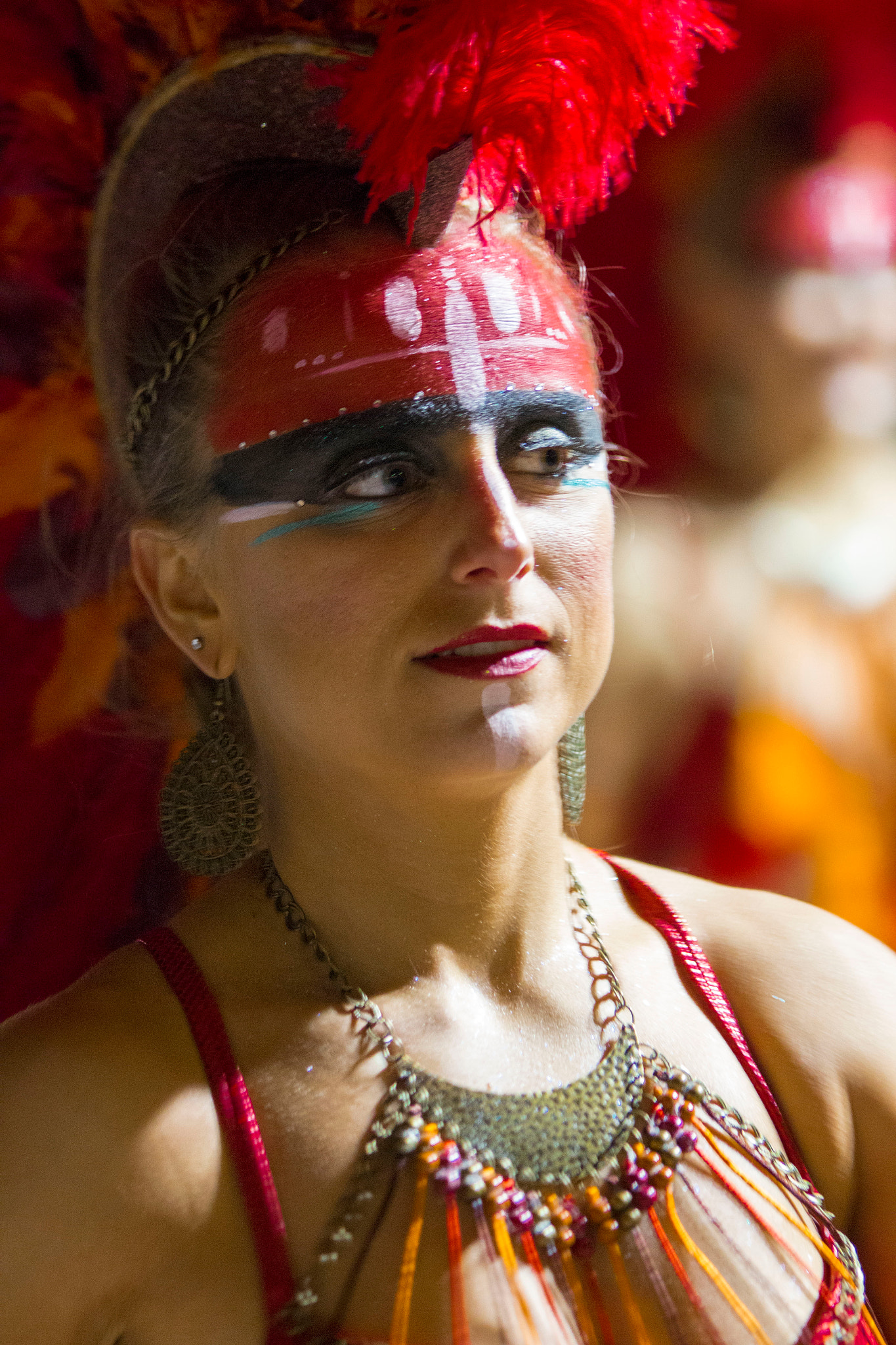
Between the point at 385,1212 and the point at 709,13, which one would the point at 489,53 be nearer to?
the point at 709,13

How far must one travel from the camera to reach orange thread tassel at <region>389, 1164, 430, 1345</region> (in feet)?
3.72

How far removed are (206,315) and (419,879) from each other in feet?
2.20

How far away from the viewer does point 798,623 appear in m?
2.85

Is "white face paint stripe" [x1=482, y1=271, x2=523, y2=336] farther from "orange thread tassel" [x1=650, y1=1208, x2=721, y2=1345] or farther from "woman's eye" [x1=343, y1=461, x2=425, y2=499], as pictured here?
"orange thread tassel" [x1=650, y1=1208, x2=721, y2=1345]

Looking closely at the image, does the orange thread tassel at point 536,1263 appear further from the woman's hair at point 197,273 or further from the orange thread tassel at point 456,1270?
the woman's hair at point 197,273

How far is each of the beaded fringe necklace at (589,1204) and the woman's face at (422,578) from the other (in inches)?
12.6

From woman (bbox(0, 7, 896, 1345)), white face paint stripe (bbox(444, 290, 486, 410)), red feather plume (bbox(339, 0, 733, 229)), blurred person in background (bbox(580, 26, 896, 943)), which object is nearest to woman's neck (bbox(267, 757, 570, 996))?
woman (bbox(0, 7, 896, 1345))

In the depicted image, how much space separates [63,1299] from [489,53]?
4.12 feet

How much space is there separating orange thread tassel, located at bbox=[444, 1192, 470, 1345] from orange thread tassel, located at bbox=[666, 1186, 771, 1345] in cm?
22

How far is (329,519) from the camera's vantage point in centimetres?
126

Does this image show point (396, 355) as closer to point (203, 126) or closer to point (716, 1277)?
point (203, 126)

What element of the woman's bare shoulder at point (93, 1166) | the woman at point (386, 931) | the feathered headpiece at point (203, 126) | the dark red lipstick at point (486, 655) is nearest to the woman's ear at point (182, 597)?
the woman at point (386, 931)

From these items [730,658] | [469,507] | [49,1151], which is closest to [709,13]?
[469,507]

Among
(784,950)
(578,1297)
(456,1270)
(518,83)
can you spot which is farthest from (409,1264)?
(518,83)
